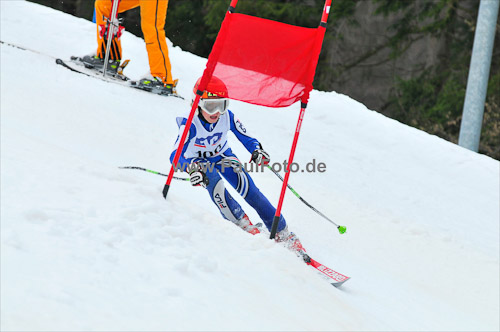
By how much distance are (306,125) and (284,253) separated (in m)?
4.60

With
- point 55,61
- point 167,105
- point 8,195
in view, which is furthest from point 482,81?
point 8,195

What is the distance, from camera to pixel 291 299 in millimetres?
3025

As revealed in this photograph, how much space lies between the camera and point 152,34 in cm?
739

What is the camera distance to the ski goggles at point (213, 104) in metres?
4.33

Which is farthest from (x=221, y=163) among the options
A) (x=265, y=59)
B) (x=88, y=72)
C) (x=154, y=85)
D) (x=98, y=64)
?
(x=98, y=64)

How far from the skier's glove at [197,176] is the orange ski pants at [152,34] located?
350 cm

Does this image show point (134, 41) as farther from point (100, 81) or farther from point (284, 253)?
point (284, 253)

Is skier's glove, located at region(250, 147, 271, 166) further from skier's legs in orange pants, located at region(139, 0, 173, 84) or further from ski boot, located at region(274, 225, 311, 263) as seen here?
skier's legs in orange pants, located at region(139, 0, 173, 84)

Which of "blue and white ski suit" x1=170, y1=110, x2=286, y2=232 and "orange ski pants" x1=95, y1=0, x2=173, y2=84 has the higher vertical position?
"orange ski pants" x1=95, y1=0, x2=173, y2=84

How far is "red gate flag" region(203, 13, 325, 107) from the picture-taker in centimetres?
398

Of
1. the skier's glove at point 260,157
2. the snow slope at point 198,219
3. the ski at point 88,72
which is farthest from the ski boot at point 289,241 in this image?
the ski at point 88,72

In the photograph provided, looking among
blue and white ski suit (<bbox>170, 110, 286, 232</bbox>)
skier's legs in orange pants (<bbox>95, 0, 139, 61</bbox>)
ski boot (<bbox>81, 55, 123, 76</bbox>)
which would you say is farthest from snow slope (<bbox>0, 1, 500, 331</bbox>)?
skier's legs in orange pants (<bbox>95, 0, 139, 61</bbox>)

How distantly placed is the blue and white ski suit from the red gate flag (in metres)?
0.48

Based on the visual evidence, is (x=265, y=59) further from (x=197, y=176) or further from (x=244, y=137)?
(x=197, y=176)
